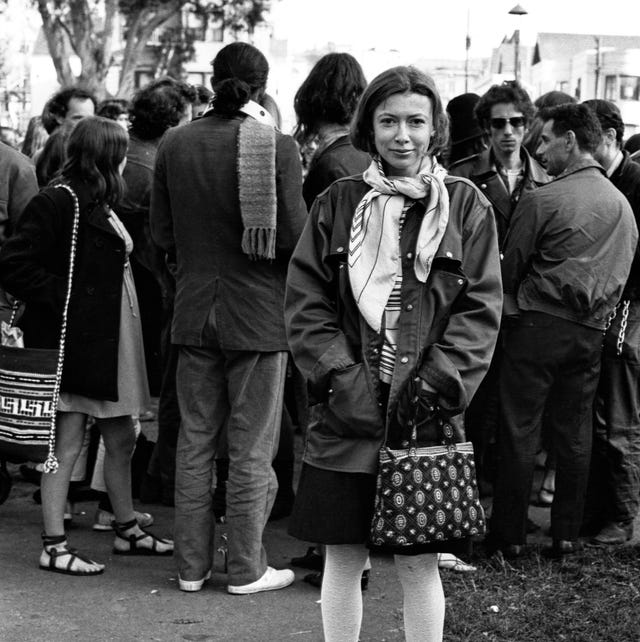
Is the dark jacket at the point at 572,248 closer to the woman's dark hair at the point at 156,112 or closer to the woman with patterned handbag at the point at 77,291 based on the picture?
the woman with patterned handbag at the point at 77,291

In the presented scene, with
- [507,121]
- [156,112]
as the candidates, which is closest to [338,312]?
[507,121]

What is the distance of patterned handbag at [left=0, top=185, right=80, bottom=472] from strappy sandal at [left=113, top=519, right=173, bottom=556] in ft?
1.82

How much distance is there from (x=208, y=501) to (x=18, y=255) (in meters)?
1.28

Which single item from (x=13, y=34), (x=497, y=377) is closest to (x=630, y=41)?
(x=13, y=34)

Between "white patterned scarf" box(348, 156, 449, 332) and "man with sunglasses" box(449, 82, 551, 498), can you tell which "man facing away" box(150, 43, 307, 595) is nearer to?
"white patterned scarf" box(348, 156, 449, 332)

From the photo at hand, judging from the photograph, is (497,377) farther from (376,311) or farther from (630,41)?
(630,41)

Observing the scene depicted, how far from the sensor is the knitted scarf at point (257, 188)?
4.52 m

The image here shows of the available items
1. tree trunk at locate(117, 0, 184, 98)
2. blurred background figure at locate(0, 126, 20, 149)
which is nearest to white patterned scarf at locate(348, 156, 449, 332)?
blurred background figure at locate(0, 126, 20, 149)

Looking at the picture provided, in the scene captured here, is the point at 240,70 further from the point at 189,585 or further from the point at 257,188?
the point at 189,585

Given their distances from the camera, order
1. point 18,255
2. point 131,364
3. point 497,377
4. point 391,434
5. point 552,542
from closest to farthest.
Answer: point 391,434 < point 18,255 < point 131,364 < point 552,542 < point 497,377

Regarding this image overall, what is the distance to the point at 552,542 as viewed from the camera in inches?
212

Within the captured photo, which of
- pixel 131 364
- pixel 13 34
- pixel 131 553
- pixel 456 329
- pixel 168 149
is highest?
pixel 13 34

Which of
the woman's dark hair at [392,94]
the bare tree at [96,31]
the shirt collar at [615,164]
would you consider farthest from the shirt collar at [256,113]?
the bare tree at [96,31]

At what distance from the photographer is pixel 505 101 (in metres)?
5.88
